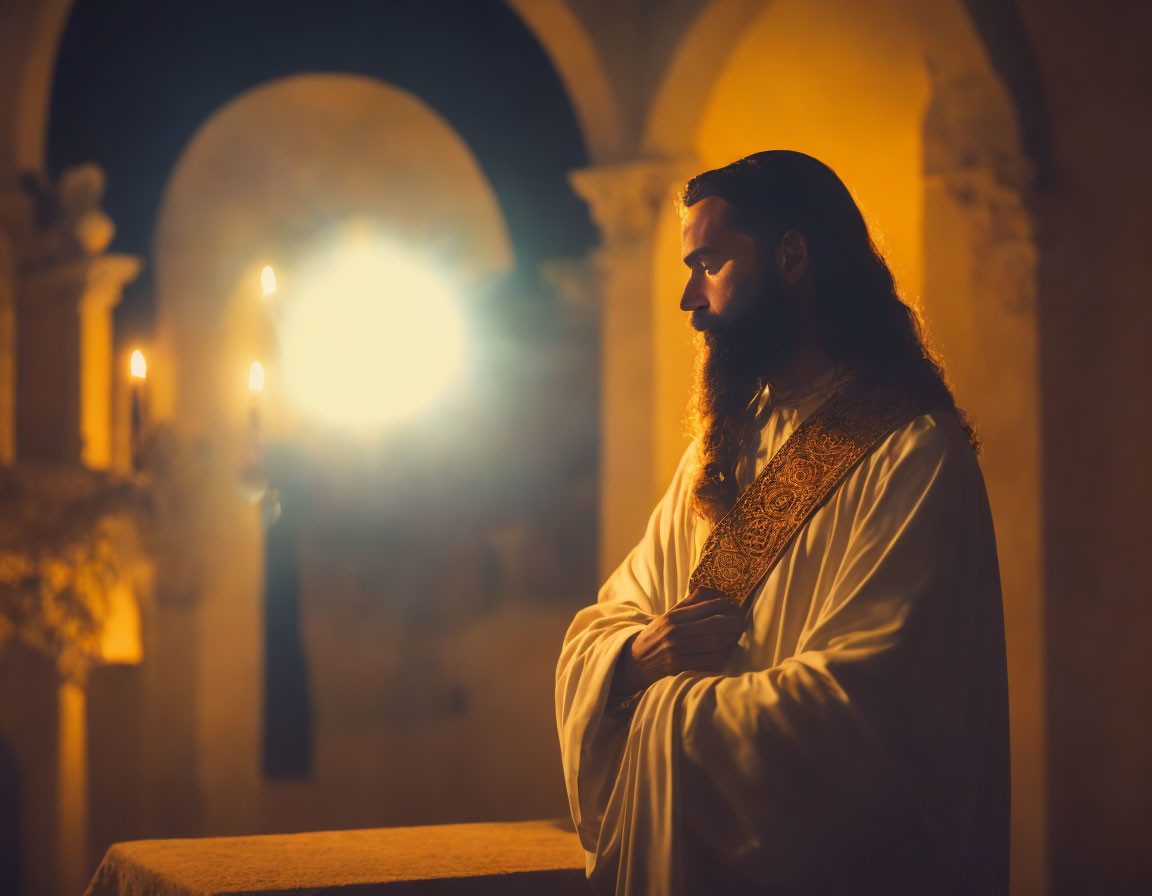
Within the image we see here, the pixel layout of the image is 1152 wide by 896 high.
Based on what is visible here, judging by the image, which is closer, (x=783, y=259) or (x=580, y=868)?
(x=783, y=259)

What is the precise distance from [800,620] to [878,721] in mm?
257

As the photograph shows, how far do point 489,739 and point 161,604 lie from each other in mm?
2398

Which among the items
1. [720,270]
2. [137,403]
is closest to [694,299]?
[720,270]

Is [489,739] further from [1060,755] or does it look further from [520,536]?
[1060,755]

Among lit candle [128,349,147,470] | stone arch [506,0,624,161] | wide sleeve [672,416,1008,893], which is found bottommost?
wide sleeve [672,416,1008,893]

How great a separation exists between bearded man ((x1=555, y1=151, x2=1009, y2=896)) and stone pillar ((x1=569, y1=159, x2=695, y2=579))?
13.2ft

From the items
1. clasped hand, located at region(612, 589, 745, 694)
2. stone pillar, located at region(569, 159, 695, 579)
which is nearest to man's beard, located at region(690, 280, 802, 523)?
clasped hand, located at region(612, 589, 745, 694)

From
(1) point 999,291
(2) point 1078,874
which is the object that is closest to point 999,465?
(1) point 999,291

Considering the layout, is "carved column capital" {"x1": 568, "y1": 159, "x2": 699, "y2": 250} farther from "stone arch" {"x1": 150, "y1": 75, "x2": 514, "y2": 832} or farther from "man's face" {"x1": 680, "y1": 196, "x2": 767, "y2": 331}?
"man's face" {"x1": 680, "y1": 196, "x2": 767, "y2": 331}

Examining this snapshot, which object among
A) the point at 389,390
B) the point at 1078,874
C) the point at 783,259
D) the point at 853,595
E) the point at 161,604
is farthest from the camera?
the point at 389,390

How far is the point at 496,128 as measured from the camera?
820 centimetres

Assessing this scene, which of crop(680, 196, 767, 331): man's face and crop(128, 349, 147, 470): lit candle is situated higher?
crop(680, 196, 767, 331): man's face

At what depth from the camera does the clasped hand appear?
2.17m

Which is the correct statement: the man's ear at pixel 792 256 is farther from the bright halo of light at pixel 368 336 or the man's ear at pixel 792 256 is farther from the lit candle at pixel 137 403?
the bright halo of light at pixel 368 336
